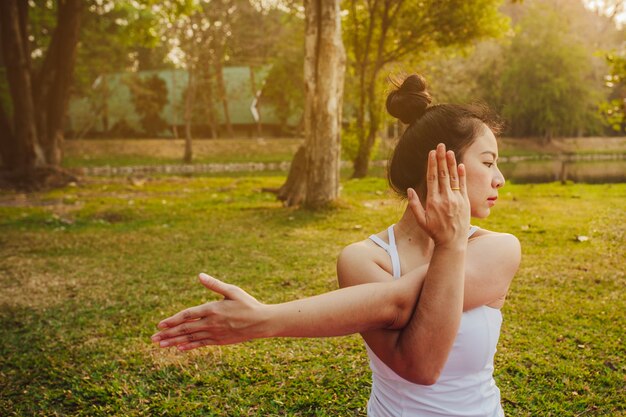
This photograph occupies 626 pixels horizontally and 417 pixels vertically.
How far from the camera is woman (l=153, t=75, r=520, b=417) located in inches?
66.1

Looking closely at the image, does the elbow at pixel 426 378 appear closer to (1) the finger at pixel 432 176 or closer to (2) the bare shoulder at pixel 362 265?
(2) the bare shoulder at pixel 362 265

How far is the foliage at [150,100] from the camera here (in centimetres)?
3447

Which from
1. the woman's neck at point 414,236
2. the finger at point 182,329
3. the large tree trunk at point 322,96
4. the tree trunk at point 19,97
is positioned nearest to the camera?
the finger at point 182,329

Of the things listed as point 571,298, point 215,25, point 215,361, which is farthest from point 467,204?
point 215,25

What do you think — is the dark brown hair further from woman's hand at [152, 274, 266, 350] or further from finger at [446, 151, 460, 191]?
woman's hand at [152, 274, 266, 350]

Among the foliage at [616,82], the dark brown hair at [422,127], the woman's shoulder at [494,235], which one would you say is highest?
the foliage at [616,82]

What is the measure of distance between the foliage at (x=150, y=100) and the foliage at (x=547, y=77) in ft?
72.4

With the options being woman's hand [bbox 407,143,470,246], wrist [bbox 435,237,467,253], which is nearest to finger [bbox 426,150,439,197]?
A: woman's hand [bbox 407,143,470,246]

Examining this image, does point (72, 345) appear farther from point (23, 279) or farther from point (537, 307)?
point (537, 307)

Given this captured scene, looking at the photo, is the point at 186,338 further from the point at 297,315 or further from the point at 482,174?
the point at 482,174

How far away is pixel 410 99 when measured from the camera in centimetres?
210

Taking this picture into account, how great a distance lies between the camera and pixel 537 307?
15.6ft

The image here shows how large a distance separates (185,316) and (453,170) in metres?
0.93

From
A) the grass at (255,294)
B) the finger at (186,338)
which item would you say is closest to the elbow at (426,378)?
the finger at (186,338)
